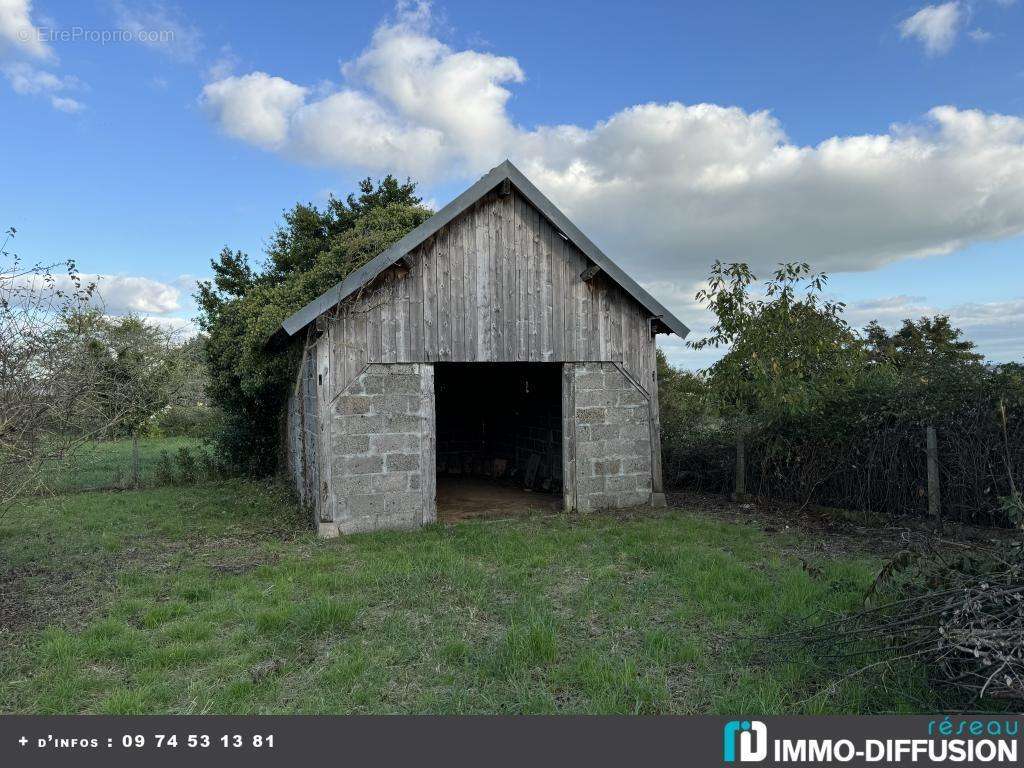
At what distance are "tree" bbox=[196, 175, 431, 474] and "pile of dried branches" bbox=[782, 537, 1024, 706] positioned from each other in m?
9.57

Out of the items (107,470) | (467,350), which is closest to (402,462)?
(467,350)

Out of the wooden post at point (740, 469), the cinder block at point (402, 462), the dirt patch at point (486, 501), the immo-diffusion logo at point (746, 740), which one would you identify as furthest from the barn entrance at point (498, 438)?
the immo-diffusion logo at point (746, 740)

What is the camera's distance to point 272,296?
1393 cm

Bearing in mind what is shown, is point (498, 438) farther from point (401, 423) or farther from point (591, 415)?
point (401, 423)

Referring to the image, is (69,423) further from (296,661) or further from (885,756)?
(885,756)

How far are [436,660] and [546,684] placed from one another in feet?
3.10

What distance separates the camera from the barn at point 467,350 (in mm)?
9578

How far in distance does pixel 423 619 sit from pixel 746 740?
310 centimetres

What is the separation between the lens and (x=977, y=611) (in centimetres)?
408

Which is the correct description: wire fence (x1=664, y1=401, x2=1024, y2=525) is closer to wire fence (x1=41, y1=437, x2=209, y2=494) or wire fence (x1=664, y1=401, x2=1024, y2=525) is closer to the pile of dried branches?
the pile of dried branches

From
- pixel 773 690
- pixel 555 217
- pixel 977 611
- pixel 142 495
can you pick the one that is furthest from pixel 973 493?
pixel 142 495

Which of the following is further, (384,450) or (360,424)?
(384,450)

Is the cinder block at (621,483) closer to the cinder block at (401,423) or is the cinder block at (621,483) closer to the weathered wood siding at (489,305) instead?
the weathered wood siding at (489,305)

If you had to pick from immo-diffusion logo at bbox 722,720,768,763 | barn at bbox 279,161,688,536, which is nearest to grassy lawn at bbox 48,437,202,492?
barn at bbox 279,161,688,536
